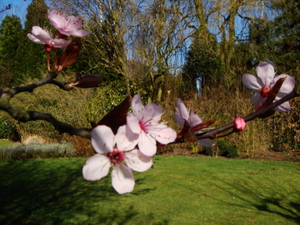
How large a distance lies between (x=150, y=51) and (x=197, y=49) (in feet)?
7.06

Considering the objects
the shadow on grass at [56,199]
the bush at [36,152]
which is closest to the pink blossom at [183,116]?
the shadow on grass at [56,199]

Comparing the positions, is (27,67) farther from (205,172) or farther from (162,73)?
(205,172)

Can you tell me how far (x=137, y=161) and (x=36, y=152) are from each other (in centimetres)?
828

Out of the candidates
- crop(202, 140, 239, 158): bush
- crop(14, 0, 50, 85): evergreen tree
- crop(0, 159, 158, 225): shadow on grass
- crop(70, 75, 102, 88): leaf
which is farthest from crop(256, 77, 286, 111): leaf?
crop(14, 0, 50, 85): evergreen tree

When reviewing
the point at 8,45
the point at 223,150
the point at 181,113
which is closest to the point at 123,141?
the point at 181,113

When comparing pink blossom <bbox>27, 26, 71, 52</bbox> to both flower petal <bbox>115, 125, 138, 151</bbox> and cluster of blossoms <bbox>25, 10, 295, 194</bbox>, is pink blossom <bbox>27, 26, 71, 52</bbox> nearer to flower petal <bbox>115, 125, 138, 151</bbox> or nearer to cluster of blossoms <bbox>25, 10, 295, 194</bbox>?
cluster of blossoms <bbox>25, 10, 295, 194</bbox>

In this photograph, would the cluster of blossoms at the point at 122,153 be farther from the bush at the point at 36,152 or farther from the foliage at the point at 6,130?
the foliage at the point at 6,130

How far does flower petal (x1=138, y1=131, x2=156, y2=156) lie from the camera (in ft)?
1.61

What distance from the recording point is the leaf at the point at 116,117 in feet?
1.80

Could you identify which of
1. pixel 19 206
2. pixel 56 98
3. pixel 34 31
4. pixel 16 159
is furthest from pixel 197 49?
pixel 34 31

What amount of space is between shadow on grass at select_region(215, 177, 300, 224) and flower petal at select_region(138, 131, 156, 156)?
3952mm

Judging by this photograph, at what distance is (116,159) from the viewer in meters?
0.52

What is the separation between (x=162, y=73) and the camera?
11.2 metres

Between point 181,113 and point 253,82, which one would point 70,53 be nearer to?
point 181,113
